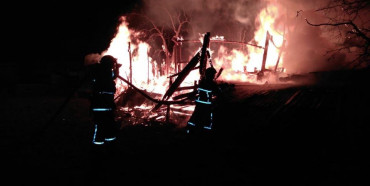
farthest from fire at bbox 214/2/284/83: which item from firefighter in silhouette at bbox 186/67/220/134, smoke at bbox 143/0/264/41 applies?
firefighter in silhouette at bbox 186/67/220/134

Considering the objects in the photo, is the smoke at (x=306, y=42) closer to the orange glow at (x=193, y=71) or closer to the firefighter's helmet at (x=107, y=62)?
the orange glow at (x=193, y=71)

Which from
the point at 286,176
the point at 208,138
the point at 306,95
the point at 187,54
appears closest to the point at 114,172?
the point at 208,138

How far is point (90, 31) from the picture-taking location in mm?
20672

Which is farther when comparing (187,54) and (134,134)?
(187,54)

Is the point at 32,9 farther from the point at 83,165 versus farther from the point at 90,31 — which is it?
the point at 83,165

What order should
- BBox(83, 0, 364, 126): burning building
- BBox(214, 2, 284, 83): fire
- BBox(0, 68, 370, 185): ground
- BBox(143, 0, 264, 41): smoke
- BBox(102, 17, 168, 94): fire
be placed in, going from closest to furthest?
Result: BBox(0, 68, 370, 185): ground, BBox(83, 0, 364, 126): burning building, BBox(102, 17, 168, 94): fire, BBox(214, 2, 284, 83): fire, BBox(143, 0, 264, 41): smoke

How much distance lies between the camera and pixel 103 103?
214 inches

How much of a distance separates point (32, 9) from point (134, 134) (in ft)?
58.2

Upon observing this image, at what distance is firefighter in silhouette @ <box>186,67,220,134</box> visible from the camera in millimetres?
6301

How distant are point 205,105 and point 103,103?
279cm

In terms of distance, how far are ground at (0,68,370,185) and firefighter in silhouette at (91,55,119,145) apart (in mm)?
365

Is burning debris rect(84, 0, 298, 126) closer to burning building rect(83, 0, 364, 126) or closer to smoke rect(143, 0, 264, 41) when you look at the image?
burning building rect(83, 0, 364, 126)

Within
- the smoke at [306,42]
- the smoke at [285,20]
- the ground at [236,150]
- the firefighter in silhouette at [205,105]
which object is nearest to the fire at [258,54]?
→ the smoke at [285,20]

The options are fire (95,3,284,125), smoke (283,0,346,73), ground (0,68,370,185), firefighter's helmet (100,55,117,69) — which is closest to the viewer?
ground (0,68,370,185)
